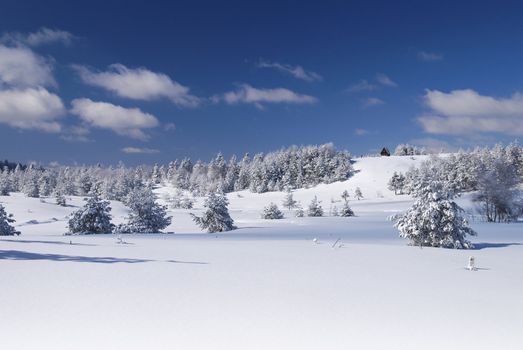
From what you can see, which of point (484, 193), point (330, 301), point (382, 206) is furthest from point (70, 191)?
point (330, 301)

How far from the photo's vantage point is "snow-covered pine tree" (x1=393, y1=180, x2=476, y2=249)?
25797 mm

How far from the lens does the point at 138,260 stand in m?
16.8

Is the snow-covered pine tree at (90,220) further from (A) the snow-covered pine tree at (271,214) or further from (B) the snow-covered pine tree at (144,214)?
(A) the snow-covered pine tree at (271,214)

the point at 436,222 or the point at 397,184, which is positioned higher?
the point at 397,184

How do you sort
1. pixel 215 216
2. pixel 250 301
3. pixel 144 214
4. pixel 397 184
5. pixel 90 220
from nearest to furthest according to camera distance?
1. pixel 250 301
2. pixel 90 220
3. pixel 144 214
4. pixel 215 216
5. pixel 397 184

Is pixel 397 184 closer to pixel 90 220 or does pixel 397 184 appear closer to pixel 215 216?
pixel 215 216

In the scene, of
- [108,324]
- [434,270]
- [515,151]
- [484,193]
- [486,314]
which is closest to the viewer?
[108,324]

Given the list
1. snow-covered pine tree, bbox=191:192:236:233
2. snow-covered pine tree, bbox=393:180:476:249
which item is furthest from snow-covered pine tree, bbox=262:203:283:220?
snow-covered pine tree, bbox=393:180:476:249

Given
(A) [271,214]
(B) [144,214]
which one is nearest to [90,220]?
(B) [144,214]

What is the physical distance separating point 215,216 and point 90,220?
1186 cm

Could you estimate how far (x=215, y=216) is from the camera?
43125 mm

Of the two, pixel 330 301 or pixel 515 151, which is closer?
pixel 330 301

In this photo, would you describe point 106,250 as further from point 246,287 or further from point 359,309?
point 359,309

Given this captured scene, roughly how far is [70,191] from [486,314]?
13547 cm
